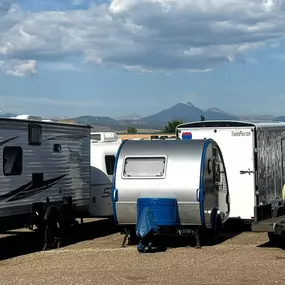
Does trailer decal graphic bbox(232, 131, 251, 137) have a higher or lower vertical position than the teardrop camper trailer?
higher

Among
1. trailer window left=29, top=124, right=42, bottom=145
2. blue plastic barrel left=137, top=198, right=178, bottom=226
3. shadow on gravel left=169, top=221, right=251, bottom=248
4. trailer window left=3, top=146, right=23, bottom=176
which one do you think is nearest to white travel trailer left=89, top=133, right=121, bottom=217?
shadow on gravel left=169, top=221, right=251, bottom=248

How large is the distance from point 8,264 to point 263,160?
644cm

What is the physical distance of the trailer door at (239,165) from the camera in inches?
579

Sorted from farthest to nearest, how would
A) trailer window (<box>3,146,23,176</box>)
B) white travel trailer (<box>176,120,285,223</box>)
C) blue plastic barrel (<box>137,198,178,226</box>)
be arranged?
1. white travel trailer (<box>176,120,285,223</box>)
2. blue plastic barrel (<box>137,198,178,226</box>)
3. trailer window (<box>3,146,23,176</box>)

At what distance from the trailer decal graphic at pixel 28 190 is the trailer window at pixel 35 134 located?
2.75ft

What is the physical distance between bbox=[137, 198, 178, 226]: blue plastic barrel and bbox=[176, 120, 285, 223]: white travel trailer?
2722 mm

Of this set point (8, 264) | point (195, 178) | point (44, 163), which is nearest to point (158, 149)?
point (195, 178)

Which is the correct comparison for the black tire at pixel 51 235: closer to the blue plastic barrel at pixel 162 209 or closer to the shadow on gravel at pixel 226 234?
the blue plastic barrel at pixel 162 209

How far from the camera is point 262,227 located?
1209cm

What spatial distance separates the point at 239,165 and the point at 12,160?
5.28 m

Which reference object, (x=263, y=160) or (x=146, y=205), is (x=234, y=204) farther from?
(x=146, y=205)

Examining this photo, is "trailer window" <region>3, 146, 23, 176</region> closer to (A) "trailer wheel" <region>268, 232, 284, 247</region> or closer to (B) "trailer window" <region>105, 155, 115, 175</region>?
(B) "trailer window" <region>105, 155, 115, 175</region>

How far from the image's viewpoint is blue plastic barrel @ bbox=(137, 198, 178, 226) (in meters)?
12.5

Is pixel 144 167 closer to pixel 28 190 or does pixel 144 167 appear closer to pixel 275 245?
pixel 28 190
